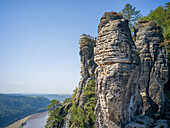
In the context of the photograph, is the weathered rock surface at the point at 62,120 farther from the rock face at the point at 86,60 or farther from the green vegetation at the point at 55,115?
the rock face at the point at 86,60

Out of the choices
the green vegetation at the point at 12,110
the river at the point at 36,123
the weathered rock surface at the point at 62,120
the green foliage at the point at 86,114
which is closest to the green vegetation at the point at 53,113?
the weathered rock surface at the point at 62,120

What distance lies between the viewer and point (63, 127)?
27.9m

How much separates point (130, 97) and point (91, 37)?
92.2 feet

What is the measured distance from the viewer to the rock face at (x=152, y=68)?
15750mm

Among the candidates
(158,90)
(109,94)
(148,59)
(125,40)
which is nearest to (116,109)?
(109,94)

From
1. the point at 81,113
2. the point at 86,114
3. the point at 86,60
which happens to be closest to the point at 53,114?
the point at 81,113

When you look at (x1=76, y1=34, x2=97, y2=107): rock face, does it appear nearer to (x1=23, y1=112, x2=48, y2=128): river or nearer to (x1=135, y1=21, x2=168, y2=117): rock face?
(x1=135, y1=21, x2=168, y2=117): rock face

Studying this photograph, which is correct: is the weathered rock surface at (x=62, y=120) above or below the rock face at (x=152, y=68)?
below

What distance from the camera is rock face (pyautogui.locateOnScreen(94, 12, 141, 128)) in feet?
31.4

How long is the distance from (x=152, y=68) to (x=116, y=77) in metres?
10.6

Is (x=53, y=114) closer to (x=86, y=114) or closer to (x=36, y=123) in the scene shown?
(x=86, y=114)

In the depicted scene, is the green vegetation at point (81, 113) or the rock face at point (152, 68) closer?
the rock face at point (152, 68)

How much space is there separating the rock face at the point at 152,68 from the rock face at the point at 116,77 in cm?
637

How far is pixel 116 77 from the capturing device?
32.1 feet
